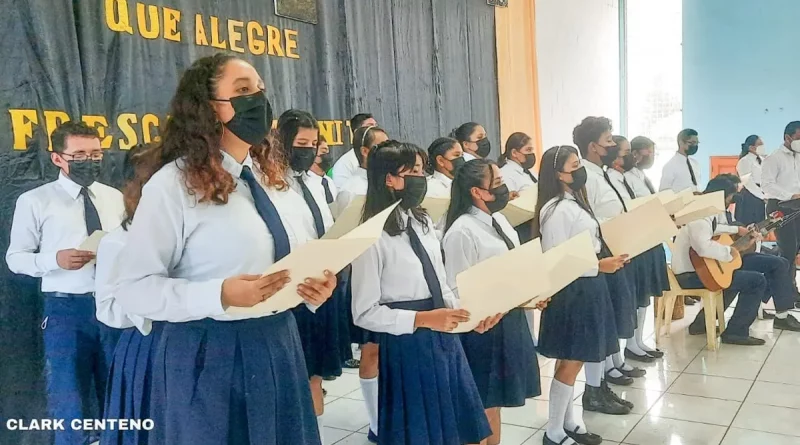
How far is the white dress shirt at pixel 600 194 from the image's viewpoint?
11.3 feet

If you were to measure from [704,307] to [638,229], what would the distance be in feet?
6.63

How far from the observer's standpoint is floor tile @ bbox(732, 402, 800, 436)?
9.77ft

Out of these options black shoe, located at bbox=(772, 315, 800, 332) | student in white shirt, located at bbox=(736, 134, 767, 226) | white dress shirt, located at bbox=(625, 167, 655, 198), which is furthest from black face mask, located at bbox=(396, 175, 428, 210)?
student in white shirt, located at bbox=(736, 134, 767, 226)

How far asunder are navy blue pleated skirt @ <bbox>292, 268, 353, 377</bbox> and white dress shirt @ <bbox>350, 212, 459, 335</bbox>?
687 mm

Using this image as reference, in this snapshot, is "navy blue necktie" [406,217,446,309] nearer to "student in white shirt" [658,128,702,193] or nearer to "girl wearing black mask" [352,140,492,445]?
"girl wearing black mask" [352,140,492,445]

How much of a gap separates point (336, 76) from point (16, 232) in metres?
2.49

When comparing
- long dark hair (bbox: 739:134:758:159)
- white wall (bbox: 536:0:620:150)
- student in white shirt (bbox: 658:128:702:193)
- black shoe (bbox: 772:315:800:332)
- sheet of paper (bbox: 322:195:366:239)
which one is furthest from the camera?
white wall (bbox: 536:0:620:150)

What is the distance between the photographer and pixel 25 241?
2732 mm

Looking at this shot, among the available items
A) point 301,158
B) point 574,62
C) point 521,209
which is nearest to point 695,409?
point 521,209

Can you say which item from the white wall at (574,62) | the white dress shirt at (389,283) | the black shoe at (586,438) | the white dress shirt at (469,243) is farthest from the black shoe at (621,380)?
the white wall at (574,62)

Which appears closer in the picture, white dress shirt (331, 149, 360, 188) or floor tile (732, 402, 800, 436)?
floor tile (732, 402, 800, 436)

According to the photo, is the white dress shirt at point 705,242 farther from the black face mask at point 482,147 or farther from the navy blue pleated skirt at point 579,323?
the navy blue pleated skirt at point 579,323

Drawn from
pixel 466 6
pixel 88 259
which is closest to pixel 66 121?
pixel 88 259

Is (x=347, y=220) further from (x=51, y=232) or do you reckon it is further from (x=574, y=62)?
(x=574, y=62)
